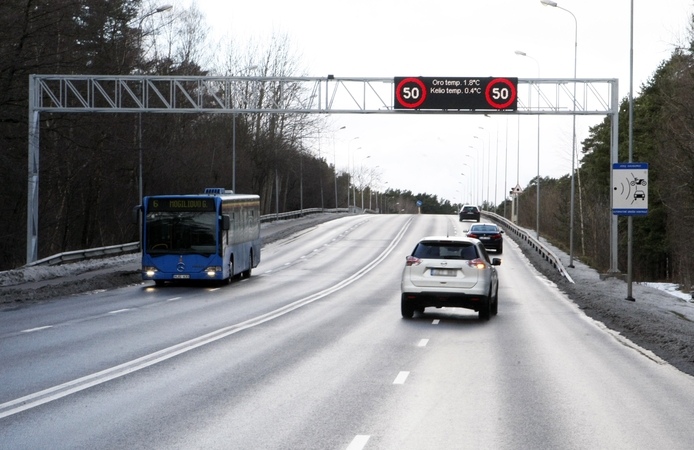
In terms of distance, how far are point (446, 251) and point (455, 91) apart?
64.5 ft

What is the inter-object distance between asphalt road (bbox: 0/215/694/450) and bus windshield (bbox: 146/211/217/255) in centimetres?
590

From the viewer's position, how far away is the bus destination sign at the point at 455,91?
128ft

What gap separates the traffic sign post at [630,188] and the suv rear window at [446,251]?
7210 millimetres

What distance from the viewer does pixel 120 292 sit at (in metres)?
27.8

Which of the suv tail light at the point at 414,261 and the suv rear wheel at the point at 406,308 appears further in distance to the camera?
the suv rear wheel at the point at 406,308

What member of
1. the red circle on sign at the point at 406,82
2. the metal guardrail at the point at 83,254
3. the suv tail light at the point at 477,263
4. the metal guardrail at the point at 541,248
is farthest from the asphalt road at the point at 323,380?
the red circle on sign at the point at 406,82

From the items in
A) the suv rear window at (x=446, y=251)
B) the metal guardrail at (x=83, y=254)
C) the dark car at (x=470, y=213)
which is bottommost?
the metal guardrail at (x=83, y=254)

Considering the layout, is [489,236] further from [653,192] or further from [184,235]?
[653,192]

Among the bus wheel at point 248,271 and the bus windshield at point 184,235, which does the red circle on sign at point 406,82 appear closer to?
the bus wheel at point 248,271

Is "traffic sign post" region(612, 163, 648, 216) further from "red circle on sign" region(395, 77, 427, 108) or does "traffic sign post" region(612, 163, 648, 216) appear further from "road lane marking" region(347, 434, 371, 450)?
"road lane marking" region(347, 434, 371, 450)

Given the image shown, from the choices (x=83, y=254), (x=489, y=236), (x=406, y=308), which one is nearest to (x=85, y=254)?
(x=83, y=254)

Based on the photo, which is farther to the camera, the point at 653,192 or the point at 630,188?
the point at 653,192

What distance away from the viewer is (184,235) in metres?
30.0

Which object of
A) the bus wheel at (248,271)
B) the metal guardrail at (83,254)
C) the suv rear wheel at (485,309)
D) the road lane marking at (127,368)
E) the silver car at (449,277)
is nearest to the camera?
the road lane marking at (127,368)
